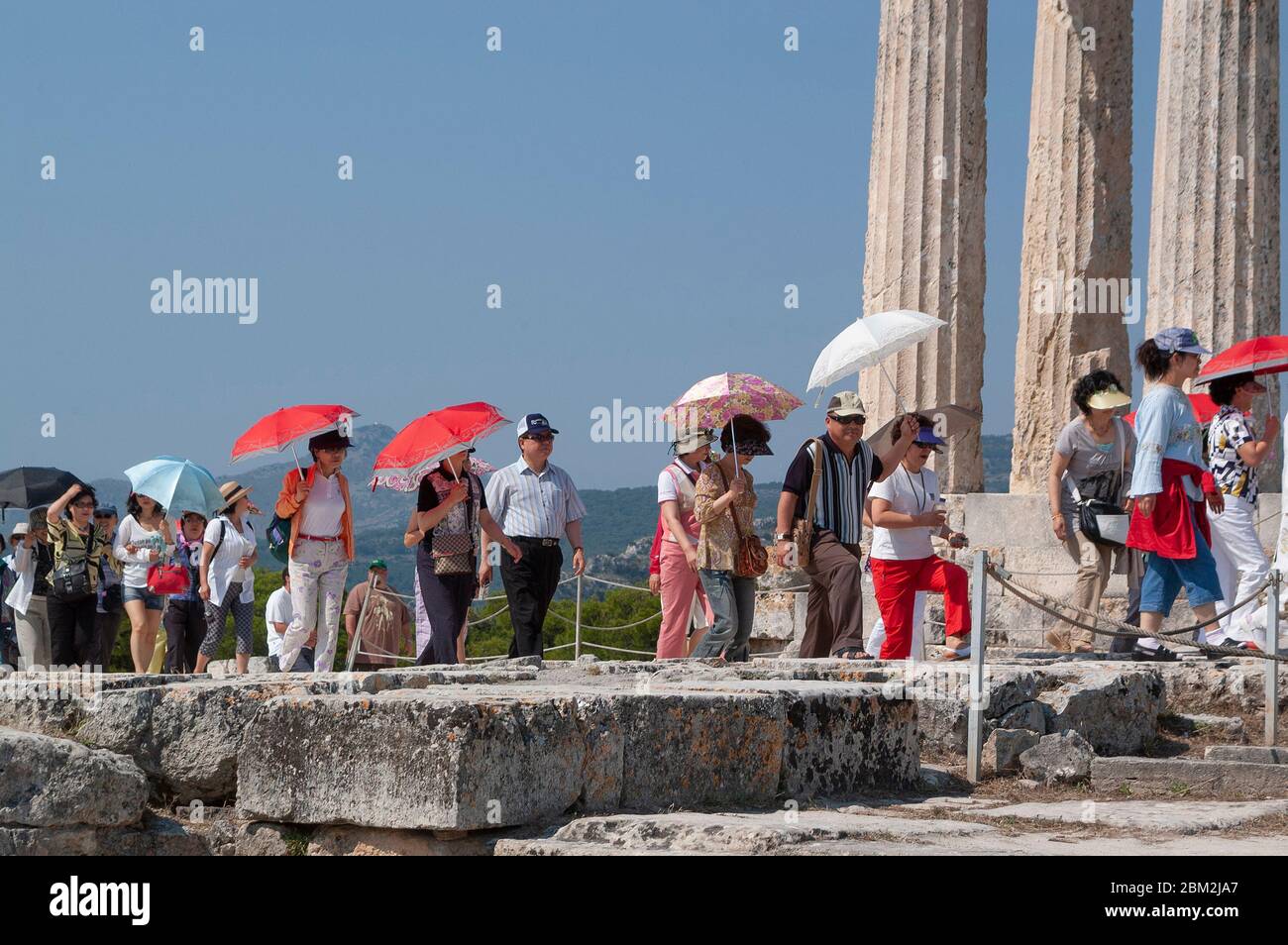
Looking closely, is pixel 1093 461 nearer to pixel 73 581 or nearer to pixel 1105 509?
pixel 1105 509

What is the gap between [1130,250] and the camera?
1712cm

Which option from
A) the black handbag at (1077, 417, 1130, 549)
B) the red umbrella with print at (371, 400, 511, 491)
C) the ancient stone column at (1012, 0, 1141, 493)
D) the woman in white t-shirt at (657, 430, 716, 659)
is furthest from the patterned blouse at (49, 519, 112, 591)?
the ancient stone column at (1012, 0, 1141, 493)

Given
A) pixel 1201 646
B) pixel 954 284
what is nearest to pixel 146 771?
pixel 1201 646

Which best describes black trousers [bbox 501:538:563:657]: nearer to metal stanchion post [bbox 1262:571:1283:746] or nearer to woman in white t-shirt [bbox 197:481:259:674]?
woman in white t-shirt [bbox 197:481:259:674]

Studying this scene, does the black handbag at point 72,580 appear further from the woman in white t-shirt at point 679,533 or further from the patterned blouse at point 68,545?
the woman in white t-shirt at point 679,533

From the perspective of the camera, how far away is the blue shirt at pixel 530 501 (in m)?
11.0

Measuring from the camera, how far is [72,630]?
41.6ft

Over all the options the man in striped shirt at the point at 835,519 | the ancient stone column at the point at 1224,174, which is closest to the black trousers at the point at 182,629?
the man in striped shirt at the point at 835,519

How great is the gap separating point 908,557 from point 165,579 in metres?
5.71

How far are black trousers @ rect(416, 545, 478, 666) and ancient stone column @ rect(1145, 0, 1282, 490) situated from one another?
833 centimetres

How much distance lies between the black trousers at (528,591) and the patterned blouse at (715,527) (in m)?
1.23
